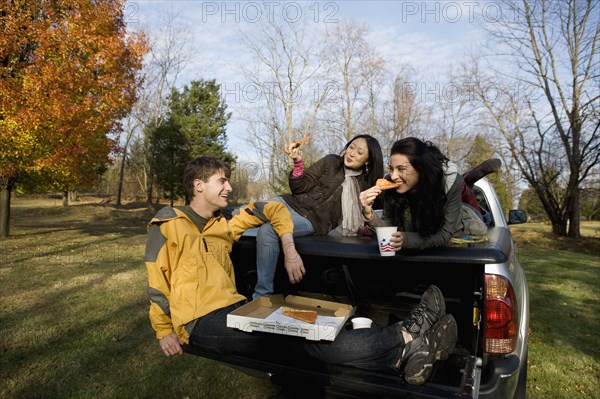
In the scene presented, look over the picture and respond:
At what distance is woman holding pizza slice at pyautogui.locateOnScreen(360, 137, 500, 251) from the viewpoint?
94.7 inches

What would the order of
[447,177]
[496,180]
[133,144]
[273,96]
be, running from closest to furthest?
[447,177], [273,96], [496,180], [133,144]

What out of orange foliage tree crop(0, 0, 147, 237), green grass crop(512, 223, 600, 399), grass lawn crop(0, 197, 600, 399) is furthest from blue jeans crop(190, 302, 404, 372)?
orange foliage tree crop(0, 0, 147, 237)

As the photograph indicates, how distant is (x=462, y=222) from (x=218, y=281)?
1.60 m

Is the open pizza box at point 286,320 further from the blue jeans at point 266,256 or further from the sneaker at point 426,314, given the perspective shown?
the sneaker at point 426,314

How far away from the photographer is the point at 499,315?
210 centimetres

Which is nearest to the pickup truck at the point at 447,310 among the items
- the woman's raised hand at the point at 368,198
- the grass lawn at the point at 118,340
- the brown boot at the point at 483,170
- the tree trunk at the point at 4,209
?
the woman's raised hand at the point at 368,198

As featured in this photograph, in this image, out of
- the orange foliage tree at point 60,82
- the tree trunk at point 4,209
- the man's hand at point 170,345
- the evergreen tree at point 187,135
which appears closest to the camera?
the man's hand at point 170,345

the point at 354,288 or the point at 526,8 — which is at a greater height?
the point at 526,8

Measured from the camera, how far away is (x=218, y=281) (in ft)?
8.32

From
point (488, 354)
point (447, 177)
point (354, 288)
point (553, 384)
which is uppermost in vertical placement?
point (447, 177)

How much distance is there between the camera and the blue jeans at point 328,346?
2.12 meters

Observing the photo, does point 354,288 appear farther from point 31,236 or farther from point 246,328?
point 31,236

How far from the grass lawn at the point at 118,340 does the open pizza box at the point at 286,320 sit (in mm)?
1053

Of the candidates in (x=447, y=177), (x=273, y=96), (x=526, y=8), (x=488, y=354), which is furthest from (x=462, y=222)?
(x=526, y=8)
